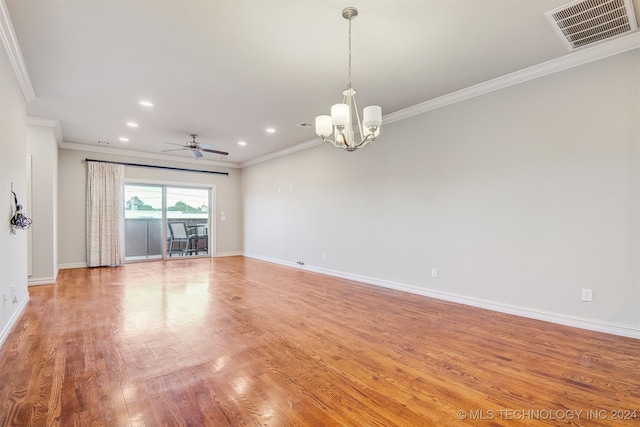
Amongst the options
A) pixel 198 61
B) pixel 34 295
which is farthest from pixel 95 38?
pixel 34 295

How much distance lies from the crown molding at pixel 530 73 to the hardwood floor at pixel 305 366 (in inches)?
110

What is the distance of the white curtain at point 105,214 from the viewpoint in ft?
21.9

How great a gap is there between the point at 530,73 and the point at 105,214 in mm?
8388

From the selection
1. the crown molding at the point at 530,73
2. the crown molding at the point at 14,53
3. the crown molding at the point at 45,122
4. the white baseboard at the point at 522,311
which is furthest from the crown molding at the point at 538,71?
the crown molding at the point at 45,122

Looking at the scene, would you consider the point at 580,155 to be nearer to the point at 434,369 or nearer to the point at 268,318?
the point at 434,369

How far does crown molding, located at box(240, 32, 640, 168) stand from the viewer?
2.82m

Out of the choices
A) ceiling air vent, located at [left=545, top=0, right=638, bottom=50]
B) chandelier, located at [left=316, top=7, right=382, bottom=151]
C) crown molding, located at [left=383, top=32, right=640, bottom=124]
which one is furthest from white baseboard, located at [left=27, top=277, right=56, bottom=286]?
ceiling air vent, located at [left=545, top=0, right=638, bottom=50]

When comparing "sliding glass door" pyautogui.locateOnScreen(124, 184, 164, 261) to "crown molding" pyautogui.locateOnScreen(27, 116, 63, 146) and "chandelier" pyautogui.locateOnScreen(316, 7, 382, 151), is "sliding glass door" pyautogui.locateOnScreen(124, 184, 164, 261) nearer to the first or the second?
"crown molding" pyautogui.locateOnScreen(27, 116, 63, 146)

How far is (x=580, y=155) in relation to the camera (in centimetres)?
308

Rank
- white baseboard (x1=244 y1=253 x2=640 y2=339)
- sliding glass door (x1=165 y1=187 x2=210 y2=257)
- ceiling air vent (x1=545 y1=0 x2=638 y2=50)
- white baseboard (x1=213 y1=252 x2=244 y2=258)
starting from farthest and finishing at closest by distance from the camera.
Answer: white baseboard (x1=213 y1=252 x2=244 y2=258)
sliding glass door (x1=165 y1=187 x2=210 y2=257)
white baseboard (x1=244 y1=253 x2=640 y2=339)
ceiling air vent (x1=545 y1=0 x2=638 y2=50)

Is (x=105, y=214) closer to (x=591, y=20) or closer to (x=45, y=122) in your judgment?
(x=45, y=122)

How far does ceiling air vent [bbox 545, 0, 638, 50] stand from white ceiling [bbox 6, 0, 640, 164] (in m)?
0.11

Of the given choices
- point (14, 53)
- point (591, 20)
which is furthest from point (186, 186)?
point (591, 20)

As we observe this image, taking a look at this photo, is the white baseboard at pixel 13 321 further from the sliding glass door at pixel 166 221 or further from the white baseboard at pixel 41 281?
the sliding glass door at pixel 166 221
